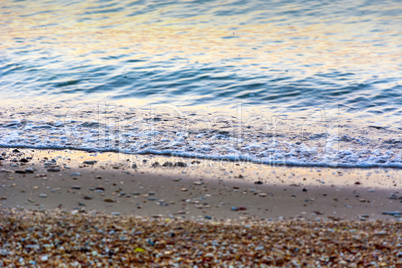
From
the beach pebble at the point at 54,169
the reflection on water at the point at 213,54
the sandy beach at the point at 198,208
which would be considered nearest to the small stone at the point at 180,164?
the sandy beach at the point at 198,208

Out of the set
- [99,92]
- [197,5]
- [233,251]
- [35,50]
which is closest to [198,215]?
[233,251]

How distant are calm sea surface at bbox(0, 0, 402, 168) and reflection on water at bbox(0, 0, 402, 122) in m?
0.04

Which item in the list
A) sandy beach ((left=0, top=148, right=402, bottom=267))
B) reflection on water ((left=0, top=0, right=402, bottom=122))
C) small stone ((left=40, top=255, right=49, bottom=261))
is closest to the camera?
small stone ((left=40, top=255, right=49, bottom=261))

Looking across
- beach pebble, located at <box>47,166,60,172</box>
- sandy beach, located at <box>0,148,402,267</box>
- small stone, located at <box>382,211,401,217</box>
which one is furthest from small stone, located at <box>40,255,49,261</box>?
small stone, located at <box>382,211,401,217</box>

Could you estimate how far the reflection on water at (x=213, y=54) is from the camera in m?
9.47

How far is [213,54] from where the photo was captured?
1253 cm

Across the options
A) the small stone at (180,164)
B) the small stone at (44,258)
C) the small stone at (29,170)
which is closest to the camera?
the small stone at (44,258)

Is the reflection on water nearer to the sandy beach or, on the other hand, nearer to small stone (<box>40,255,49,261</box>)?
the sandy beach

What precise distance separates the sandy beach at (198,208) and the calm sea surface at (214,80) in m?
Result: 0.60

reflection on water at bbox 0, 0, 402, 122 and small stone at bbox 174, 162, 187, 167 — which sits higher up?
reflection on water at bbox 0, 0, 402, 122

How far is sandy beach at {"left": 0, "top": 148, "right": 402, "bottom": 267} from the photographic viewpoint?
3.36m

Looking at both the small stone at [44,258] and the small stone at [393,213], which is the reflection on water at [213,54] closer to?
the small stone at [393,213]

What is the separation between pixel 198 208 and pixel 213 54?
8736 millimetres

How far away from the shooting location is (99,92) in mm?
9891
